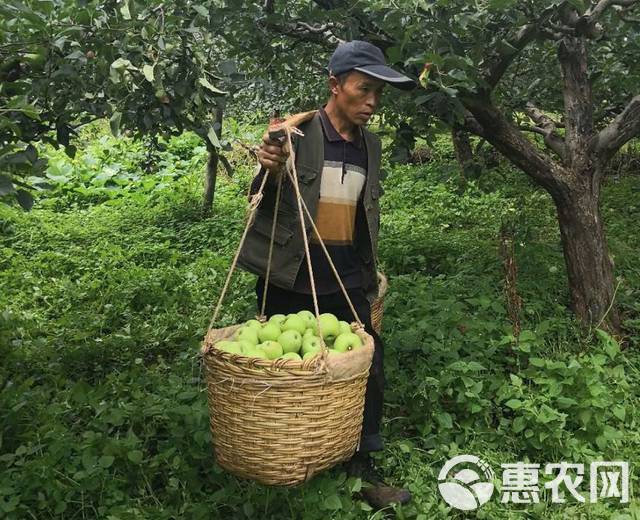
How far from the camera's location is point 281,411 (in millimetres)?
2160

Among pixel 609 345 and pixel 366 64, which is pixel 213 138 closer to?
pixel 366 64

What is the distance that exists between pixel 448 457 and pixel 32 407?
2.25 metres

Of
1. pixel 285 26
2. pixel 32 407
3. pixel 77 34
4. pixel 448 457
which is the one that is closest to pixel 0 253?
pixel 32 407

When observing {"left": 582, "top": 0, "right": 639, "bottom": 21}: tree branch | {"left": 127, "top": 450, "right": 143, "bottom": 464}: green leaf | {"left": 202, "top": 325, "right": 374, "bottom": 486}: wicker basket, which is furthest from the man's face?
{"left": 127, "top": 450, "right": 143, "bottom": 464}: green leaf

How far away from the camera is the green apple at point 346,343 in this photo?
7.83 feet

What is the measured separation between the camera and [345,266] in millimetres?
2930

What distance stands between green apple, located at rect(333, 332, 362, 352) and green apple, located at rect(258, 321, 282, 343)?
0.69 feet

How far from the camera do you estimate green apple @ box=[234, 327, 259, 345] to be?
241cm

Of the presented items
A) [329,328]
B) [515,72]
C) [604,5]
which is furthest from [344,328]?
[515,72]

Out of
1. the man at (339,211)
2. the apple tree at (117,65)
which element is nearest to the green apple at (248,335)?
the man at (339,211)

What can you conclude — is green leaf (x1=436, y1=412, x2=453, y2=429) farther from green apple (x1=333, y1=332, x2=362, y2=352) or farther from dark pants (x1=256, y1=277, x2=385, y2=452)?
green apple (x1=333, y1=332, x2=362, y2=352)

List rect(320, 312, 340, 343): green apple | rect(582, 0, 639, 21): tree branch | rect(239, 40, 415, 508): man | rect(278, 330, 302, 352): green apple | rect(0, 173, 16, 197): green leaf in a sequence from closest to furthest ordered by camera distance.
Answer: rect(0, 173, 16, 197): green leaf, rect(278, 330, 302, 352): green apple, rect(320, 312, 340, 343): green apple, rect(239, 40, 415, 508): man, rect(582, 0, 639, 21): tree branch

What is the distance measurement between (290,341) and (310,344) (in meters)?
0.07

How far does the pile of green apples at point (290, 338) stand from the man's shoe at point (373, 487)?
0.87 meters
